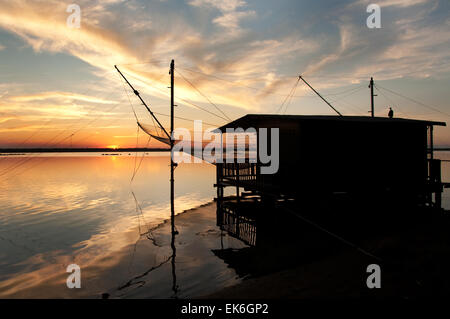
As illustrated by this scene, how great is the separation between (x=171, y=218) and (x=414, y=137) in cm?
1579

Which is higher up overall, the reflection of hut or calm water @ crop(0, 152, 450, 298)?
the reflection of hut

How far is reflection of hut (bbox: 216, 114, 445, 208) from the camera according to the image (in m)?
14.1

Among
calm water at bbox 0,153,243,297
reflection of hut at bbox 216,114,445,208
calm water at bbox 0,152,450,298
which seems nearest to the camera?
calm water at bbox 0,152,450,298

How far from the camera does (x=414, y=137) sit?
15953 millimetres

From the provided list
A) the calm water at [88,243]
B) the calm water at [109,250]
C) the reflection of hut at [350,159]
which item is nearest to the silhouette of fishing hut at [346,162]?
the reflection of hut at [350,159]

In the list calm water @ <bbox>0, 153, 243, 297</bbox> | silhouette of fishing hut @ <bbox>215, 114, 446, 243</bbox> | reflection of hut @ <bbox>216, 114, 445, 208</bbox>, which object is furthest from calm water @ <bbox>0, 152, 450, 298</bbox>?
reflection of hut @ <bbox>216, 114, 445, 208</bbox>

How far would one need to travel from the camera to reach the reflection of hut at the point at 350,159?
14148mm

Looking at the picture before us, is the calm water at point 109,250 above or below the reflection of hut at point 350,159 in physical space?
below

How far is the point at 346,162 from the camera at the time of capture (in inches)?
581

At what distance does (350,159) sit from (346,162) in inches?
11.7

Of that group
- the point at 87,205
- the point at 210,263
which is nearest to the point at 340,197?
the point at 210,263

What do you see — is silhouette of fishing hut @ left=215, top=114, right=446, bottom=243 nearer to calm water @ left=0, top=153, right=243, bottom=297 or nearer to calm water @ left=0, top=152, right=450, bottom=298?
calm water @ left=0, top=152, right=450, bottom=298

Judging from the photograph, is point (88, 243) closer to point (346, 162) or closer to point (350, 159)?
point (346, 162)

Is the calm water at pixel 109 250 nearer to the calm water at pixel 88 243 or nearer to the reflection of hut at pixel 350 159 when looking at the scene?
the calm water at pixel 88 243
